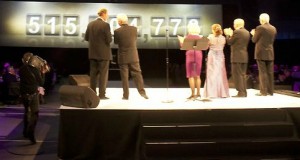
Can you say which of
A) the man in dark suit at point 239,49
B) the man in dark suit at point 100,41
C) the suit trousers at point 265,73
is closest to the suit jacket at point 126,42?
the man in dark suit at point 100,41

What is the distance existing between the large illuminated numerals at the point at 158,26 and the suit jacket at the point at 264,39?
216 inches

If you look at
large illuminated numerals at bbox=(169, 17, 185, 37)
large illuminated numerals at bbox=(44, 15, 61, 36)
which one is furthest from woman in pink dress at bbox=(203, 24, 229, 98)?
large illuminated numerals at bbox=(44, 15, 61, 36)

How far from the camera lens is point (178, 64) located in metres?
14.0

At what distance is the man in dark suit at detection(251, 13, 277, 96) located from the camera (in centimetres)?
711

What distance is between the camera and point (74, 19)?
483 inches

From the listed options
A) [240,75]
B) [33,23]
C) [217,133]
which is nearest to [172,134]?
[217,133]

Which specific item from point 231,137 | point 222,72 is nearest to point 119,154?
point 231,137

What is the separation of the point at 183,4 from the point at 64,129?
820cm

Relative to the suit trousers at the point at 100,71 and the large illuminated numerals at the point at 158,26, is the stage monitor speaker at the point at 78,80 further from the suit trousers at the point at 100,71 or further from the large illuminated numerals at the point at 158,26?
the large illuminated numerals at the point at 158,26

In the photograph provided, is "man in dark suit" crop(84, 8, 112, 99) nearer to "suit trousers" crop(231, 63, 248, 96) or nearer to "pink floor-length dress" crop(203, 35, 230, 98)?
"pink floor-length dress" crop(203, 35, 230, 98)

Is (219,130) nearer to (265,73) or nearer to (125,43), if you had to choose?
(125,43)

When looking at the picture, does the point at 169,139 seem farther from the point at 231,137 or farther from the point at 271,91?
the point at 271,91

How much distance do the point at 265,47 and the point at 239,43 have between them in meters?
0.57

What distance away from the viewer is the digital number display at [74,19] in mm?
12164
